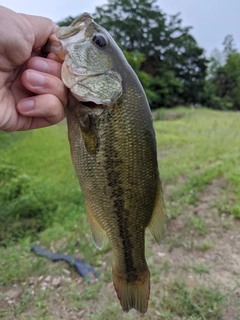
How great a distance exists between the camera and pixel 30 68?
1563mm

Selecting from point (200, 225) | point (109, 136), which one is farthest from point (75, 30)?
Answer: point (200, 225)

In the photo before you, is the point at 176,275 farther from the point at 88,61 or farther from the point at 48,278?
the point at 88,61

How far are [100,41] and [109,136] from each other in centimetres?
48

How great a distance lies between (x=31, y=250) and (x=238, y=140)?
20.8 ft

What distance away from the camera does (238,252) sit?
3734 millimetres

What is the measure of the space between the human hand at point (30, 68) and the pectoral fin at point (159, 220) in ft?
2.32

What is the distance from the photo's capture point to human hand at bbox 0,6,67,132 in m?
1.51

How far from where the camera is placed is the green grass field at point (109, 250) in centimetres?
297

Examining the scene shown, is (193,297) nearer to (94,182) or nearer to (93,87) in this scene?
(94,182)

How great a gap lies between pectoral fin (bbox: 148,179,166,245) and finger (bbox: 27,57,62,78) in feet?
2.68

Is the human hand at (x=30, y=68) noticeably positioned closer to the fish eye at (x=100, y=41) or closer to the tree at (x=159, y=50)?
the fish eye at (x=100, y=41)

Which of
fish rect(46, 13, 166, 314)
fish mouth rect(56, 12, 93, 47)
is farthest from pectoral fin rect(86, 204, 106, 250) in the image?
fish mouth rect(56, 12, 93, 47)

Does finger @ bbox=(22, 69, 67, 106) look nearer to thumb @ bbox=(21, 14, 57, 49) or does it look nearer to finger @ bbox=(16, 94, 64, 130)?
finger @ bbox=(16, 94, 64, 130)

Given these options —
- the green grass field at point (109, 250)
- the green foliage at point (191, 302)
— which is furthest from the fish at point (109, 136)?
the green grass field at point (109, 250)
